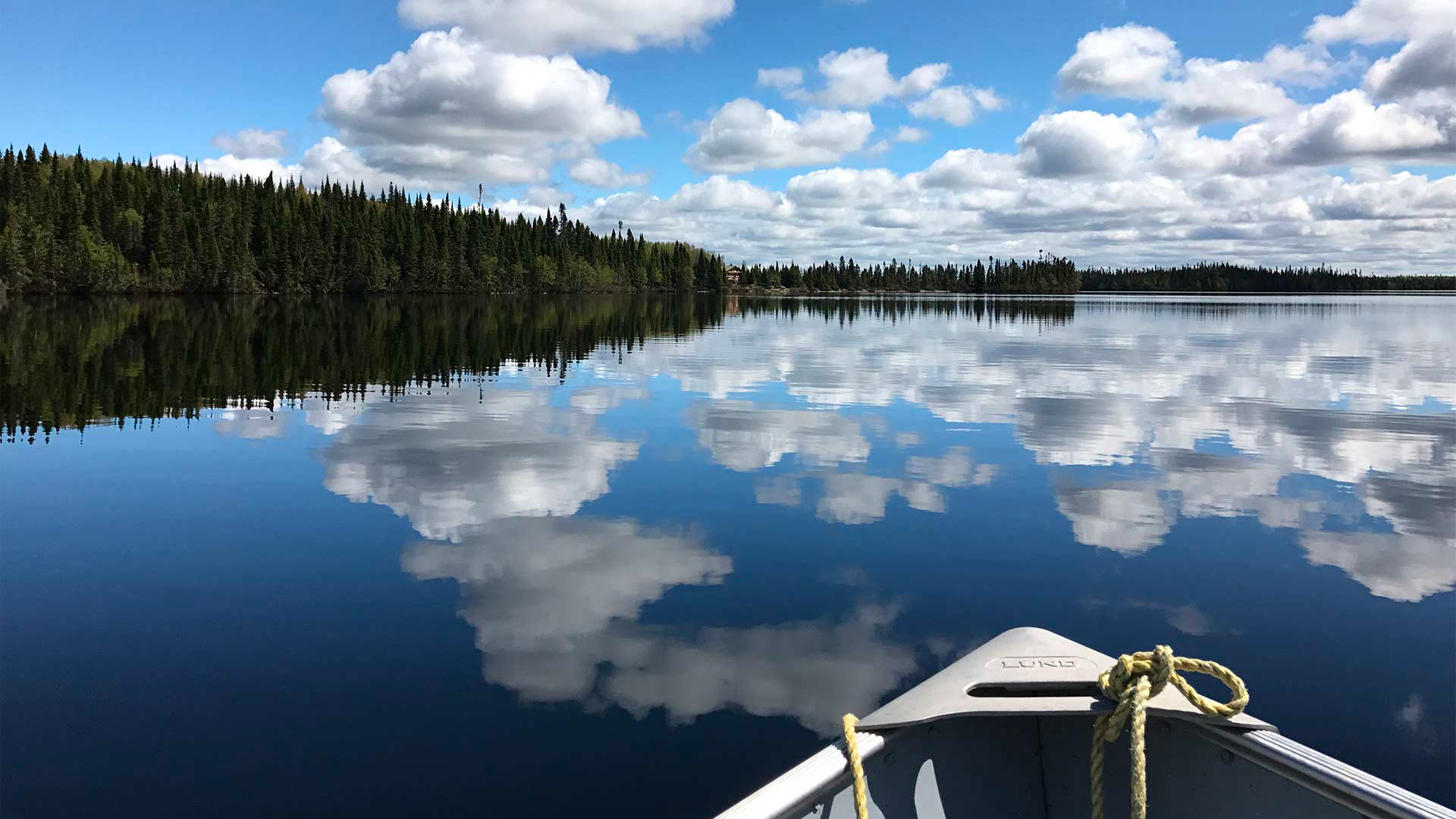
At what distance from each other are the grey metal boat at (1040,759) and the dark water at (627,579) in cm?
174

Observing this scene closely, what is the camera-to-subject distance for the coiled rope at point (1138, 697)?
4.76 metres

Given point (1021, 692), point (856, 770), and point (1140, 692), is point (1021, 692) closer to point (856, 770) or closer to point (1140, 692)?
point (1140, 692)

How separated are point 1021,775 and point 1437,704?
495cm

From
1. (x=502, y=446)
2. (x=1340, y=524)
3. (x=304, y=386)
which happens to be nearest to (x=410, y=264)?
(x=304, y=386)

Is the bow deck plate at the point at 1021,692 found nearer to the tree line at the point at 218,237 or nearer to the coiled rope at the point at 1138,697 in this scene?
the coiled rope at the point at 1138,697

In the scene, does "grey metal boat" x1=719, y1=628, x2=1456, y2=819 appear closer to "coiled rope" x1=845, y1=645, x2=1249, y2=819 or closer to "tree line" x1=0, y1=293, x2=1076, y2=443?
"coiled rope" x1=845, y1=645, x2=1249, y2=819

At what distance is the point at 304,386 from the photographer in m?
30.3

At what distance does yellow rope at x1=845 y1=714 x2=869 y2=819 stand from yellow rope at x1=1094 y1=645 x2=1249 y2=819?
0.38 ft

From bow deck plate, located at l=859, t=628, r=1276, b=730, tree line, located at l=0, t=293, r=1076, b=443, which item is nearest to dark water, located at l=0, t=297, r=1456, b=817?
tree line, located at l=0, t=293, r=1076, b=443

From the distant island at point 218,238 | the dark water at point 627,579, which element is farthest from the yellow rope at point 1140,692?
the distant island at point 218,238

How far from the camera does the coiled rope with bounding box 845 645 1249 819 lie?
4.76 meters

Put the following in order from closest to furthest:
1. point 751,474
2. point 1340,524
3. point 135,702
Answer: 1. point 135,702
2. point 1340,524
3. point 751,474

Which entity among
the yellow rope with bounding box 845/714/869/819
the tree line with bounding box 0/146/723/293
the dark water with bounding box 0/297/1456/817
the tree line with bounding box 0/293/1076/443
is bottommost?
the dark water with bounding box 0/297/1456/817

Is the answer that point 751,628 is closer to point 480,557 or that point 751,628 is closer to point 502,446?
point 480,557
